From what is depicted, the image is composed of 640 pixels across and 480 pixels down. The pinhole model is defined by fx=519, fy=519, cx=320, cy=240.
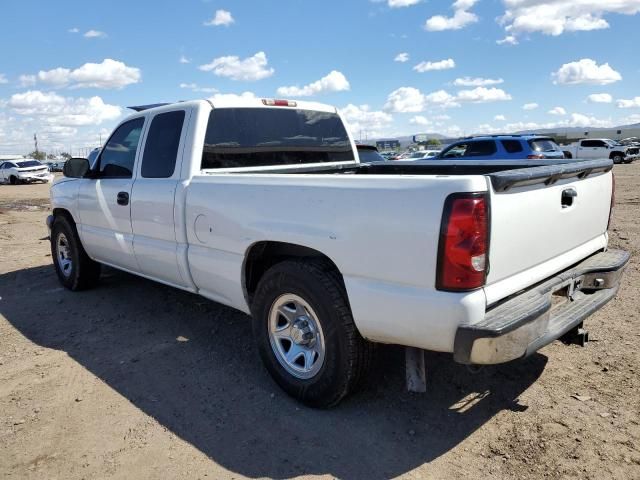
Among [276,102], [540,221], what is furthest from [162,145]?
[540,221]

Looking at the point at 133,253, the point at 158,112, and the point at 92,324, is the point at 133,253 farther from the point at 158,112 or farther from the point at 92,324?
the point at 158,112

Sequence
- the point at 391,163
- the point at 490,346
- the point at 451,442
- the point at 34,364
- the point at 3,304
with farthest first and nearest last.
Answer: the point at 3,304 < the point at 391,163 < the point at 34,364 < the point at 451,442 < the point at 490,346

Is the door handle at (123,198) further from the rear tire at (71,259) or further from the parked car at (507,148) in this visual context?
the parked car at (507,148)

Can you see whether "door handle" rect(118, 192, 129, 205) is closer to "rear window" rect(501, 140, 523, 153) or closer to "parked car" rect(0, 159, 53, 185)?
"rear window" rect(501, 140, 523, 153)

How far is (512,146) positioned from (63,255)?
13597 mm

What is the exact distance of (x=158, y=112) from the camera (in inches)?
178

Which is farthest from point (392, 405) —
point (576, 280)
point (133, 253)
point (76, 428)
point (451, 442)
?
point (133, 253)

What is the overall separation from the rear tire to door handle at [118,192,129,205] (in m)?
1.39

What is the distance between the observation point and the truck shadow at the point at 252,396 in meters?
2.85

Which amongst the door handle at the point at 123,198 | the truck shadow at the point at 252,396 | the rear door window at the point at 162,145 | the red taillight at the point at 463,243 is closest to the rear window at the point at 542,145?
the truck shadow at the point at 252,396

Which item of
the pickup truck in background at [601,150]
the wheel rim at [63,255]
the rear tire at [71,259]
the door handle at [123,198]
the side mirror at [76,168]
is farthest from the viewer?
the pickup truck in background at [601,150]

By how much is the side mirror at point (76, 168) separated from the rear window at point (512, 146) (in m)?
13.6

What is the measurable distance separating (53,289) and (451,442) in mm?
5223

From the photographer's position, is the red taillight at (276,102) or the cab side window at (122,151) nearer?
the red taillight at (276,102)
